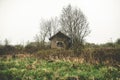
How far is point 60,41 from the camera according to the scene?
127 feet

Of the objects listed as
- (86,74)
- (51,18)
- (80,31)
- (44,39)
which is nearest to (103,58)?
(86,74)

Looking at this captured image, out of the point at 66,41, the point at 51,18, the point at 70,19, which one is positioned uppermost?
the point at 51,18

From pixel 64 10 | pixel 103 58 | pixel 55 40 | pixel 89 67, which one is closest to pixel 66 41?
pixel 55 40

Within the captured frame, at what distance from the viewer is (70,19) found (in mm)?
44656

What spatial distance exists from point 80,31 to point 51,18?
23.7 metres

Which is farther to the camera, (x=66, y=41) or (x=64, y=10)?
(x=64, y=10)

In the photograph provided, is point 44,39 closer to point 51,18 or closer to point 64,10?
point 51,18

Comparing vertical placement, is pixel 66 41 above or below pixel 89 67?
above

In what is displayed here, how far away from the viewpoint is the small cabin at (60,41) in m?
38.4

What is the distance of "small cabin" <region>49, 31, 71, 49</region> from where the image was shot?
38397 millimetres

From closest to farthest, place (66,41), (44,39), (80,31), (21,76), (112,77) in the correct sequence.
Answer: (112,77), (21,76), (66,41), (80,31), (44,39)

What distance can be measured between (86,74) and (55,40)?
2867cm

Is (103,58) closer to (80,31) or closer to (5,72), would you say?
(5,72)

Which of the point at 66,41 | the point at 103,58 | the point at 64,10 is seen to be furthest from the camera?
the point at 64,10
